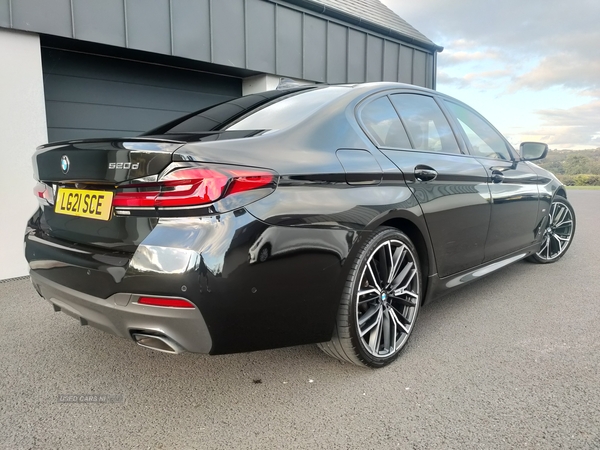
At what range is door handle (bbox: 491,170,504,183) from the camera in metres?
3.25

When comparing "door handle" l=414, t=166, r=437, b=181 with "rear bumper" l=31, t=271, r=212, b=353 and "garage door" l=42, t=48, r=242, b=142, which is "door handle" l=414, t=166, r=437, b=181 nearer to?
"rear bumper" l=31, t=271, r=212, b=353

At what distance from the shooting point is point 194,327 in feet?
5.58

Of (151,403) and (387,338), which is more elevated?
(387,338)

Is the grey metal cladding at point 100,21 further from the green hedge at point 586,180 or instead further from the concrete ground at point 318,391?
the green hedge at point 586,180

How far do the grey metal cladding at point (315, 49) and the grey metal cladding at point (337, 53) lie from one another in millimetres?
114

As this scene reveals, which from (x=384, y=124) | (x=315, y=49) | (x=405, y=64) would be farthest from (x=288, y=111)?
(x=405, y=64)

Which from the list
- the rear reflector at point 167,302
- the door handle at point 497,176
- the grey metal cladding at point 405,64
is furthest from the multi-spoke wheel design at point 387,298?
the grey metal cladding at point 405,64

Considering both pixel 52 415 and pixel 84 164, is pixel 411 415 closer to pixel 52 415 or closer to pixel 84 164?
pixel 52 415

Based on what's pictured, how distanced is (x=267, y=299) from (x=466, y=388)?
1102mm

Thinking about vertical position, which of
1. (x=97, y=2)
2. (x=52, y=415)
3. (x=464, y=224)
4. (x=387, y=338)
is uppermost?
(x=97, y=2)

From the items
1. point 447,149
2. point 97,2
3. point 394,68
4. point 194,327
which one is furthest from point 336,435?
point 394,68

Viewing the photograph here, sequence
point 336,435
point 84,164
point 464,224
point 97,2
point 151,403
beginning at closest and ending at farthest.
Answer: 1. point 336,435
2. point 84,164
3. point 151,403
4. point 464,224
5. point 97,2

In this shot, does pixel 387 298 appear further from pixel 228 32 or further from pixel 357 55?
pixel 357 55

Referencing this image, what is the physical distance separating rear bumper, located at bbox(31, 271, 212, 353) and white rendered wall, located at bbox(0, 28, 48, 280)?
284cm
